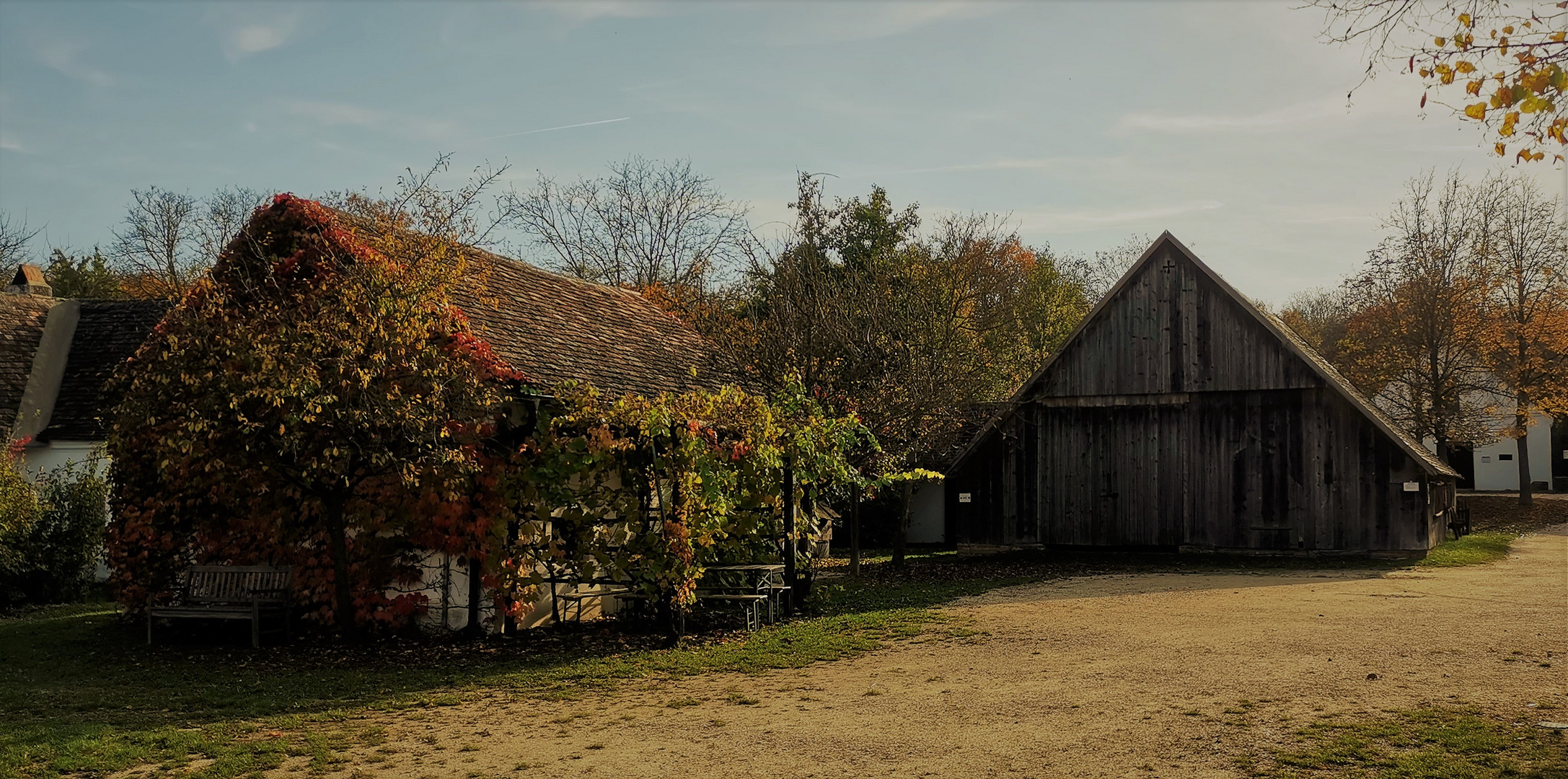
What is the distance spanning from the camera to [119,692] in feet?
36.5

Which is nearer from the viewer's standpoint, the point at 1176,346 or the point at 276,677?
the point at 276,677

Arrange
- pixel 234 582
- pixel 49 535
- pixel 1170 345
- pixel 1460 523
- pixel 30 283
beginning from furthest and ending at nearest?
pixel 1460 523 < pixel 30 283 < pixel 1170 345 < pixel 49 535 < pixel 234 582

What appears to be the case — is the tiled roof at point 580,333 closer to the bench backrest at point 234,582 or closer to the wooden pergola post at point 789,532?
the wooden pergola post at point 789,532

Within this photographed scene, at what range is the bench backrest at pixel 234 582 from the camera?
14484mm

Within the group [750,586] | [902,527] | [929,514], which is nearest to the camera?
[750,586]

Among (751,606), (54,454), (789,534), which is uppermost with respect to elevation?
(54,454)

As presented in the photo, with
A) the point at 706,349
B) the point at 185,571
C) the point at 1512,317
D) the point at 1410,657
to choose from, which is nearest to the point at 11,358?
the point at 185,571

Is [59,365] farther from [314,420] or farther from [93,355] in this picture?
[314,420]

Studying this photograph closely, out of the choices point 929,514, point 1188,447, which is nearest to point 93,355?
point 929,514

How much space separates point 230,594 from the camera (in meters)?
14.5

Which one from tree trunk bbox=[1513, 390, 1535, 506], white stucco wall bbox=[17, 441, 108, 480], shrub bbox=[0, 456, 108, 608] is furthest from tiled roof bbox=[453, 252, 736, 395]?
tree trunk bbox=[1513, 390, 1535, 506]

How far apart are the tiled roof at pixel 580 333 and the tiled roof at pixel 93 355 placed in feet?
26.3

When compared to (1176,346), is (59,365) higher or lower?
lower

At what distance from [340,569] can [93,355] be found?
14093mm
